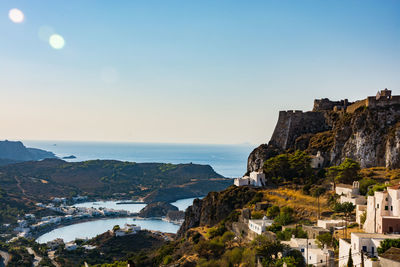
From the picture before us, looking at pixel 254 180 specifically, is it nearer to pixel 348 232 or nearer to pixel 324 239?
pixel 348 232

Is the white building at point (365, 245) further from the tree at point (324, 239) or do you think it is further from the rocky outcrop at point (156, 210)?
the rocky outcrop at point (156, 210)

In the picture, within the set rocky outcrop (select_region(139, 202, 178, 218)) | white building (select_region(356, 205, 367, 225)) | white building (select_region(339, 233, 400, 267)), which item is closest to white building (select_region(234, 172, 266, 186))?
white building (select_region(356, 205, 367, 225))

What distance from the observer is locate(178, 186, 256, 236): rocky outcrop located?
42406 mm

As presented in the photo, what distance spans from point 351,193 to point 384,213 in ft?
28.3

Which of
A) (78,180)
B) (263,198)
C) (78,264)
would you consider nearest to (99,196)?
(78,180)

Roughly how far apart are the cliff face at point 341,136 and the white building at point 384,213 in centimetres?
1475

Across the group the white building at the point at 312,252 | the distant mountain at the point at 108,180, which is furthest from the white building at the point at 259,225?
the distant mountain at the point at 108,180

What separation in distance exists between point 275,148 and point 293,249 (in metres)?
29.9

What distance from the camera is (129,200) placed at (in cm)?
12875

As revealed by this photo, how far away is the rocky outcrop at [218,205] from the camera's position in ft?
139

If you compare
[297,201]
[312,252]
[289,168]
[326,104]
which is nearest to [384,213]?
[312,252]

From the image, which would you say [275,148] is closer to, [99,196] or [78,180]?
[99,196]

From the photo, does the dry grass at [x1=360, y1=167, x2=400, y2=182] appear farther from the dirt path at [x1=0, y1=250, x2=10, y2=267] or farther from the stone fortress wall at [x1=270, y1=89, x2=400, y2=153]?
the dirt path at [x1=0, y1=250, x2=10, y2=267]

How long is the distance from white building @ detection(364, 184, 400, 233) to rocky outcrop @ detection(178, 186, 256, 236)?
19181mm
